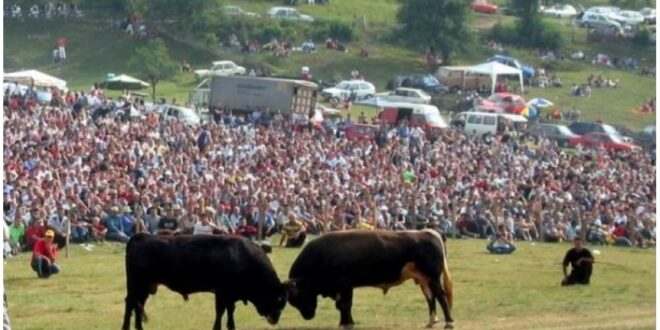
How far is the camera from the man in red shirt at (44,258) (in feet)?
92.9

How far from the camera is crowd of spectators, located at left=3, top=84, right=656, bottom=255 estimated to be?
117 feet

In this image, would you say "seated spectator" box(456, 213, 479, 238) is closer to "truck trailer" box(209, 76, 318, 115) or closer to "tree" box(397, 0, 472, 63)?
"truck trailer" box(209, 76, 318, 115)

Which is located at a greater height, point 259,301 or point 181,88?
point 259,301

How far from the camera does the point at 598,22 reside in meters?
91.7

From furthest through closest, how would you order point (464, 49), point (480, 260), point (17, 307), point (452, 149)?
point (464, 49) < point (452, 149) < point (480, 260) < point (17, 307)

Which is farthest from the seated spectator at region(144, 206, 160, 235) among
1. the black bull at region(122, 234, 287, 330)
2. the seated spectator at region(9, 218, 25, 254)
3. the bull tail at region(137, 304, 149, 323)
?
the black bull at region(122, 234, 287, 330)

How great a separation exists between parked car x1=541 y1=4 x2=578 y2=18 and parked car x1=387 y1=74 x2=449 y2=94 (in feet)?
63.1

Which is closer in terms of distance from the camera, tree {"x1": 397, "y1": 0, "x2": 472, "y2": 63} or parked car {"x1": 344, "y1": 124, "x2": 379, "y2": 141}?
parked car {"x1": 344, "y1": 124, "x2": 379, "y2": 141}

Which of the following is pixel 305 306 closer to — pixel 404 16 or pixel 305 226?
pixel 305 226

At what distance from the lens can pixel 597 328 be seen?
21.4m

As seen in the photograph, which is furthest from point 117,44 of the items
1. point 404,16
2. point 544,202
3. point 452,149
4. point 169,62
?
point 544,202

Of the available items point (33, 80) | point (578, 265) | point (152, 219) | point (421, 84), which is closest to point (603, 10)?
point (421, 84)

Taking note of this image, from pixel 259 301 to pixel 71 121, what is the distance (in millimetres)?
26289

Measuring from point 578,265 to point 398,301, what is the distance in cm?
379
